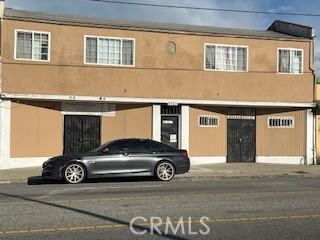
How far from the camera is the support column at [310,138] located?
2388cm

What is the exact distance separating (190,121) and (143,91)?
8.95ft

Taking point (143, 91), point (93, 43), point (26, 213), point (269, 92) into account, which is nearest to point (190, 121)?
point (143, 91)

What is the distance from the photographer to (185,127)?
22359 mm

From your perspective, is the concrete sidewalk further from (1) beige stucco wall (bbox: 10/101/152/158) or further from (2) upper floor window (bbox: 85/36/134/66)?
(2) upper floor window (bbox: 85/36/134/66)

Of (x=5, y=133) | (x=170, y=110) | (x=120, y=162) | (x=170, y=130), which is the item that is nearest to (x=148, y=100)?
(x=170, y=110)

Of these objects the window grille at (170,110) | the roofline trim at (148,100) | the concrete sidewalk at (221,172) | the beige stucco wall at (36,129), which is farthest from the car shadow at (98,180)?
the window grille at (170,110)

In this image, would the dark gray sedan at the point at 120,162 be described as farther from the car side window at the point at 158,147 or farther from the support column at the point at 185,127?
the support column at the point at 185,127

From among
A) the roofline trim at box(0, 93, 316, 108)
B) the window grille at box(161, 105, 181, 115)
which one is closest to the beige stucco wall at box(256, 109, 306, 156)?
the roofline trim at box(0, 93, 316, 108)

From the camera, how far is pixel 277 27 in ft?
89.0

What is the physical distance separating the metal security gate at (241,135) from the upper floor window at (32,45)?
30.8ft

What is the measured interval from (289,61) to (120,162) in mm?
12230

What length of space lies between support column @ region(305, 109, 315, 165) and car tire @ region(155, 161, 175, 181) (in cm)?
1061

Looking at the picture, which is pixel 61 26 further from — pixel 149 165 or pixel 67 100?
pixel 149 165

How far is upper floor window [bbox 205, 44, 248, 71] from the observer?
22.8m
